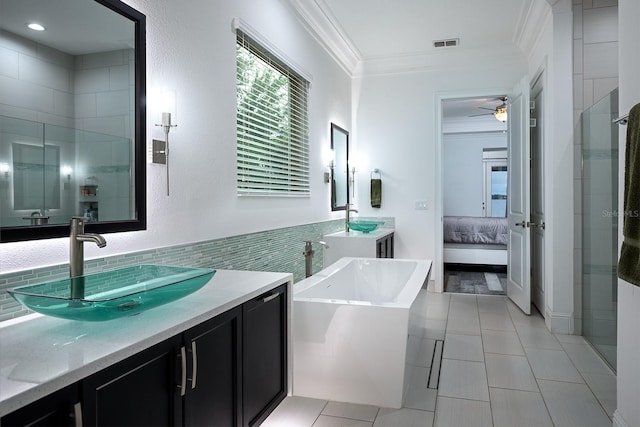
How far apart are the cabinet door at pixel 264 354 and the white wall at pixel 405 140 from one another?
3.66 metres

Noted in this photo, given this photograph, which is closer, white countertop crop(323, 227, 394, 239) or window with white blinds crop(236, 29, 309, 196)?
window with white blinds crop(236, 29, 309, 196)

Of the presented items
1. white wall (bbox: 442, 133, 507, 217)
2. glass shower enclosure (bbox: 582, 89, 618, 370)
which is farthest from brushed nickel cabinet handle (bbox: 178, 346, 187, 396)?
white wall (bbox: 442, 133, 507, 217)

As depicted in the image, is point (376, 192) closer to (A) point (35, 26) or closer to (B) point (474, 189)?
(A) point (35, 26)

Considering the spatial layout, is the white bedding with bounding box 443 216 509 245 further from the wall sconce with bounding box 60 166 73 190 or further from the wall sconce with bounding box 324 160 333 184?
the wall sconce with bounding box 60 166 73 190

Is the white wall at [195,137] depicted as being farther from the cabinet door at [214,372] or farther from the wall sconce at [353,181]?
the wall sconce at [353,181]

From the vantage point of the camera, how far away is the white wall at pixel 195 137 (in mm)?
1925

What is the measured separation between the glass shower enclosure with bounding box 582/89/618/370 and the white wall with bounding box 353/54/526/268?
194 centimetres

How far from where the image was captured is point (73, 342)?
3.71ft

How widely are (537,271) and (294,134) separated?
293 centimetres

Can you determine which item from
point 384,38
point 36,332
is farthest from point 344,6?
point 36,332

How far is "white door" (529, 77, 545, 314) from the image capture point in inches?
169

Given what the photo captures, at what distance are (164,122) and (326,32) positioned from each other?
2.76 metres

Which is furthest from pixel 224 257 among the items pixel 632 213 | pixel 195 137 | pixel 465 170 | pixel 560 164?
pixel 465 170

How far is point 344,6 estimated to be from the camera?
13.0ft
